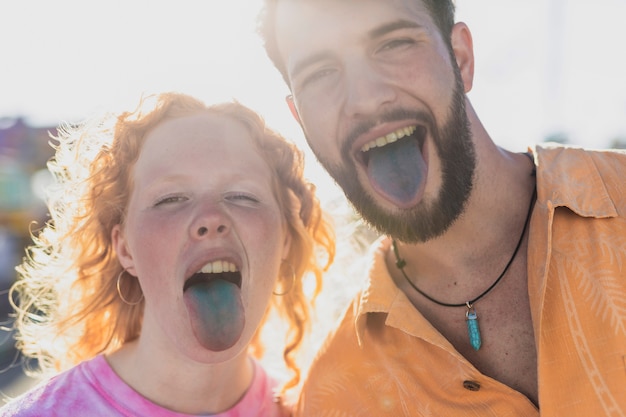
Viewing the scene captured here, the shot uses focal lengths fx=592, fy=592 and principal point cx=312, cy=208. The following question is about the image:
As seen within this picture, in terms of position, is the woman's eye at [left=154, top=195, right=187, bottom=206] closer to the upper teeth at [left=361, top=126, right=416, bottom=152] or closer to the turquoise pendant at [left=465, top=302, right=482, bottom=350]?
the upper teeth at [left=361, top=126, right=416, bottom=152]

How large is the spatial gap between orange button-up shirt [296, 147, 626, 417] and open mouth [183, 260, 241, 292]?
497 mm

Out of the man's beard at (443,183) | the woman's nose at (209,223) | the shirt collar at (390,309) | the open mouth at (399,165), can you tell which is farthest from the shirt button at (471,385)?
the woman's nose at (209,223)

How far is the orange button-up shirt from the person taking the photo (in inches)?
77.5

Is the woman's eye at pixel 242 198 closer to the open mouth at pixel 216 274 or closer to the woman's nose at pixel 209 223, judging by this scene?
the woman's nose at pixel 209 223

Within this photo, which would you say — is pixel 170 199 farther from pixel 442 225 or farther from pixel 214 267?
pixel 442 225

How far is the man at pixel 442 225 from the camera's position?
82.7 inches

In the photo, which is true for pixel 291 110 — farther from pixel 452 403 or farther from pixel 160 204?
pixel 452 403

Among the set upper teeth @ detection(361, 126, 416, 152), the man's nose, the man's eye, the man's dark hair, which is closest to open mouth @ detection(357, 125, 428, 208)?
upper teeth @ detection(361, 126, 416, 152)

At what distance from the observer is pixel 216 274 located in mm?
2385

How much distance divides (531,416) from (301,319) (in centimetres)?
130

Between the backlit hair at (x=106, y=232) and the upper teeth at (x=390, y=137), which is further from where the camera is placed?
the backlit hair at (x=106, y=232)

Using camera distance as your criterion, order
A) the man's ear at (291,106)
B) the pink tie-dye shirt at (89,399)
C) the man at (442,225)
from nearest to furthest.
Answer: the man at (442,225)
the pink tie-dye shirt at (89,399)
the man's ear at (291,106)

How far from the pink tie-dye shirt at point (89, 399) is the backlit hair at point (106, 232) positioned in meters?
0.36

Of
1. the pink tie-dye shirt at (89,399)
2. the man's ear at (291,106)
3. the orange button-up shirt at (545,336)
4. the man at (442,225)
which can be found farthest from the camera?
the man's ear at (291,106)
